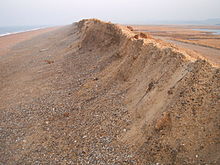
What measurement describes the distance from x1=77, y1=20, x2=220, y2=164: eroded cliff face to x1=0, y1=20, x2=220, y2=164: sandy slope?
2cm

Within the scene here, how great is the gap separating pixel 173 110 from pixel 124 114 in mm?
2225

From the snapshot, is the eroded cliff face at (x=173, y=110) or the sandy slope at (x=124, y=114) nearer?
the eroded cliff face at (x=173, y=110)

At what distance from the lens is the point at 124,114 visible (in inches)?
313

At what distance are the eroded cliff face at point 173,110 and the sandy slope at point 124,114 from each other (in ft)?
0.07

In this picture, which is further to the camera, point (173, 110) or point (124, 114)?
point (124, 114)

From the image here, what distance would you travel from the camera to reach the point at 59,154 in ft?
22.8

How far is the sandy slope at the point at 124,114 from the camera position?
5652 millimetres

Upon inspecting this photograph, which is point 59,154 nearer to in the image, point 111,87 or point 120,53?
point 111,87

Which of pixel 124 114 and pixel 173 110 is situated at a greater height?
pixel 173 110

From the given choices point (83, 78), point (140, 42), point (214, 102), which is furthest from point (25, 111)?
point (214, 102)

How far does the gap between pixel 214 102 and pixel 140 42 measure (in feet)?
21.2

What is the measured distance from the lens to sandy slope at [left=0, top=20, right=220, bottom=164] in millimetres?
5652

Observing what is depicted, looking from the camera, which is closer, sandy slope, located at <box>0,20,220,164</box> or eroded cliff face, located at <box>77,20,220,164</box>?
eroded cliff face, located at <box>77,20,220,164</box>

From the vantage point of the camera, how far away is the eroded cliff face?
5316 mm
